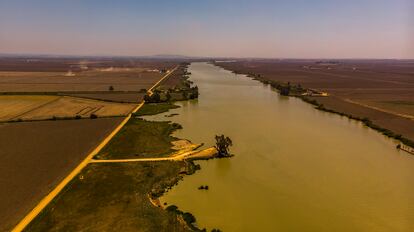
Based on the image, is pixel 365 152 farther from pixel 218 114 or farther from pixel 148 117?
pixel 148 117

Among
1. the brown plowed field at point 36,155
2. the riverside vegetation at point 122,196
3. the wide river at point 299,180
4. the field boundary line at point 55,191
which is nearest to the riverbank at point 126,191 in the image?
the riverside vegetation at point 122,196

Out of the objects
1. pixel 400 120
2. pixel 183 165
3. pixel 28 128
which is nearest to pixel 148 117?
pixel 28 128

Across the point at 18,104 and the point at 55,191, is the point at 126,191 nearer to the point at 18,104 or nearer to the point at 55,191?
the point at 55,191

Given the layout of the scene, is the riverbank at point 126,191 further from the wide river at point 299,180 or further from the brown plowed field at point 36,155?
the brown plowed field at point 36,155

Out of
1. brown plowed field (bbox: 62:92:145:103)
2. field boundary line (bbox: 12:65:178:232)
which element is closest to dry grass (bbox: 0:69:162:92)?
brown plowed field (bbox: 62:92:145:103)

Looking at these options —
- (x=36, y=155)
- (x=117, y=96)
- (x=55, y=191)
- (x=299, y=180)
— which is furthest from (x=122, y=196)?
(x=117, y=96)

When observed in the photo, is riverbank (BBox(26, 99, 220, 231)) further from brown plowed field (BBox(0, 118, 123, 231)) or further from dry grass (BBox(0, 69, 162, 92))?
dry grass (BBox(0, 69, 162, 92))

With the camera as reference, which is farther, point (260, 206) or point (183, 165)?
point (183, 165)
